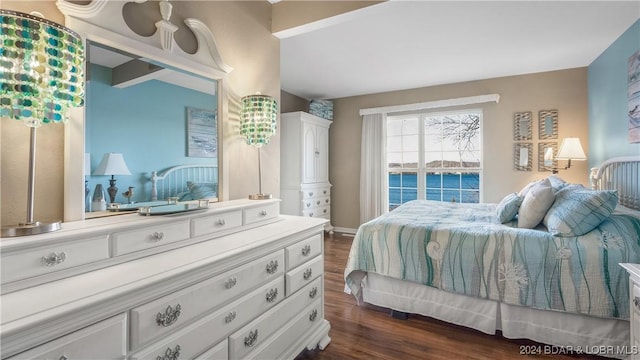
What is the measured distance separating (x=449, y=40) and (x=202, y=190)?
2.75 metres

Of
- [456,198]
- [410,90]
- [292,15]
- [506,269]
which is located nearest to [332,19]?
[292,15]

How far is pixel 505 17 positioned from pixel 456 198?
2.75 metres

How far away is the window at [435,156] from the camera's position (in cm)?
445

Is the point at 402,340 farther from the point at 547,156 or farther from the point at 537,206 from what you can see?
the point at 547,156

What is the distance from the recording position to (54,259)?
902 millimetres

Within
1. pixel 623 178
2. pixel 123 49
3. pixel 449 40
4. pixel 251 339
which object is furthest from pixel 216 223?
pixel 623 178

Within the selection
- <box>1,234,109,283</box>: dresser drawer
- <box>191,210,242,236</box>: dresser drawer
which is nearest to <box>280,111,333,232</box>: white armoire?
<box>191,210,242,236</box>: dresser drawer

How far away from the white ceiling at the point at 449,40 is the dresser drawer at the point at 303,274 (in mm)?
1775

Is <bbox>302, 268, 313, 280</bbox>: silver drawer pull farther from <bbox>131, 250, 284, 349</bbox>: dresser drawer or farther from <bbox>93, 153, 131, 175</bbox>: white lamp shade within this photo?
<bbox>93, 153, 131, 175</bbox>: white lamp shade

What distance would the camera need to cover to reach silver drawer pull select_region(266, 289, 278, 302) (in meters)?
1.39

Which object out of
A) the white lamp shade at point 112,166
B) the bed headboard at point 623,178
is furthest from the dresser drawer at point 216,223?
the bed headboard at point 623,178

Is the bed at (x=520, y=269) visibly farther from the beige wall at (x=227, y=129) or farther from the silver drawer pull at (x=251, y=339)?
the silver drawer pull at (x=251, y=339)

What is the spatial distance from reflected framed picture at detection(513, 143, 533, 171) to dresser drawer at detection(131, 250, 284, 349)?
13.2 feet

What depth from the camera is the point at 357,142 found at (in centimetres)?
510
